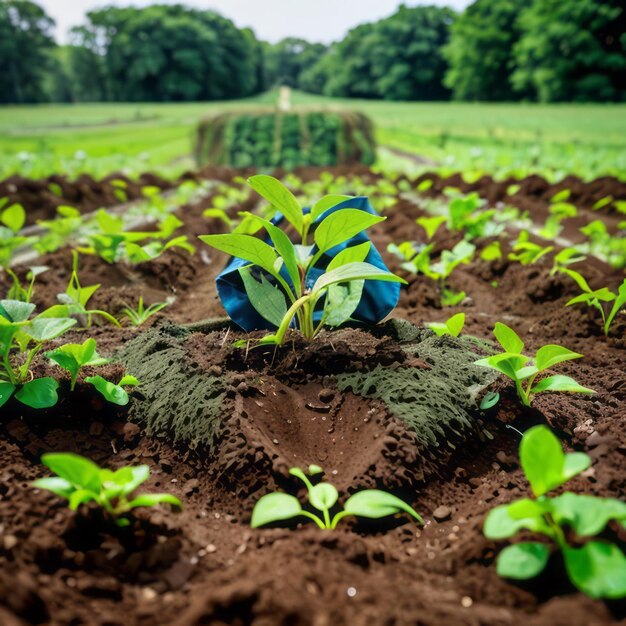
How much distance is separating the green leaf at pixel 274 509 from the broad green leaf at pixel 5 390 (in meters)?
0.61

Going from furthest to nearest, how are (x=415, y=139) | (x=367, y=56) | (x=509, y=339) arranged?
(x=367, y=56)
(x=415, y=139)
(x=509, y=339)

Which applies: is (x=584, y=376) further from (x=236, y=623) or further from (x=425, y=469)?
(x=236, y=623)

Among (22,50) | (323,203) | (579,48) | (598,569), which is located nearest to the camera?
(598,569)

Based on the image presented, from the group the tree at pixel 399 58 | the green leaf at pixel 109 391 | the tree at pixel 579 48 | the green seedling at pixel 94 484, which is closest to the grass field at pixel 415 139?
the tree at pixel 579 48

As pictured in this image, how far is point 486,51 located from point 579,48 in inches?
328

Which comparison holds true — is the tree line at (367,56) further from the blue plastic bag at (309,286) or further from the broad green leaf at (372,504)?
the broad green leaf at (372,504)

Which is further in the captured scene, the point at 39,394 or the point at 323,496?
the point at 39,394

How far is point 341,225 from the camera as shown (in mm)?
1177

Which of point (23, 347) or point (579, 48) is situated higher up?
point (579, 48)

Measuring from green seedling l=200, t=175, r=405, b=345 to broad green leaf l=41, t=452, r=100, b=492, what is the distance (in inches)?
20.4

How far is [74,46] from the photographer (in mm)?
15789

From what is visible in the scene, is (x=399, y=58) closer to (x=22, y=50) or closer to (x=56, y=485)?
(x=22, y=50)

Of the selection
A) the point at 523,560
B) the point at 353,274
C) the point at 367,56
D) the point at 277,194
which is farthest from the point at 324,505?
the point at 367,56

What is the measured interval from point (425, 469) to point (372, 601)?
41cm
